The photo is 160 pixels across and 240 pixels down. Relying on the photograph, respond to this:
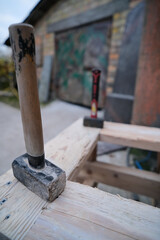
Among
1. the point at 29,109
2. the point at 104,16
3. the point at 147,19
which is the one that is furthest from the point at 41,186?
the point at 104,16

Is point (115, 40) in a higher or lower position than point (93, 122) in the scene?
higher

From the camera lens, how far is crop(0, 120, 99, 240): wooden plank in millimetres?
377

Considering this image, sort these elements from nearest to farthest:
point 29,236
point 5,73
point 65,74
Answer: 1. point 29,236
2. point 65,74
3. point 5,73

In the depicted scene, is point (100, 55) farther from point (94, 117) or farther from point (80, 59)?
point (94, 117)

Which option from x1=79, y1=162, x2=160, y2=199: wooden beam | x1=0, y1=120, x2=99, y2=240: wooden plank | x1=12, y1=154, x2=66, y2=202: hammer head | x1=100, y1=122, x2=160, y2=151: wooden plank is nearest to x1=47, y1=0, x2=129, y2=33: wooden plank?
x1=100, y1=122, x2=160, y2=151: wooden plank

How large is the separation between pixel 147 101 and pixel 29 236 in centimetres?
165

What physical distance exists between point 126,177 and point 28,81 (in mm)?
1146

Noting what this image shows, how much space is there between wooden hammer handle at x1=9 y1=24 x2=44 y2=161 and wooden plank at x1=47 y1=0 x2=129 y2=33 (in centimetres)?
333

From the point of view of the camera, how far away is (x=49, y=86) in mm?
4805

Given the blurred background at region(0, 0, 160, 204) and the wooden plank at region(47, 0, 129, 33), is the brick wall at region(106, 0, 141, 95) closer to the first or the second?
the blurred background at region(0, 0, 160, 204)

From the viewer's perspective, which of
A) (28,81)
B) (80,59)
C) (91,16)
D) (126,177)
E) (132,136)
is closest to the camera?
(28,81)

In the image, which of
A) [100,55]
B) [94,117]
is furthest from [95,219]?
[100,55]

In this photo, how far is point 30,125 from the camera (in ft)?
1.42

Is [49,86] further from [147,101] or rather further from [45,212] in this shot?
[45,212]
